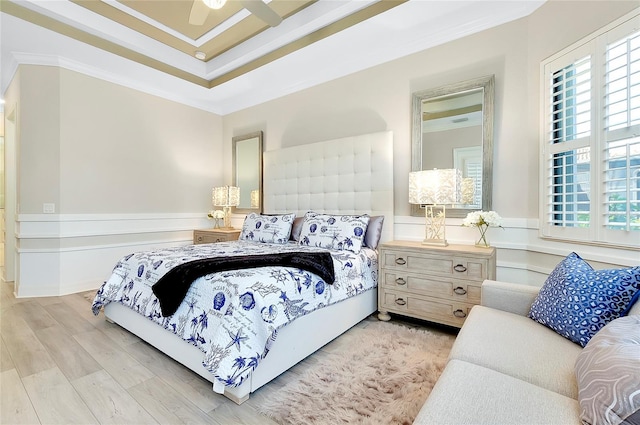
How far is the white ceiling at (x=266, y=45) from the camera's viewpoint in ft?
8.84

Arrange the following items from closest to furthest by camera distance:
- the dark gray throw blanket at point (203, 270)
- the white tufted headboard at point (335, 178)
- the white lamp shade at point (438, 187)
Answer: the dark gray throw blanket at point (203, 270) → the white lamp shade at point (438, 187) → the white tufted headboard at point (335, 178)

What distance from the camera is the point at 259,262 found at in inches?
81.5

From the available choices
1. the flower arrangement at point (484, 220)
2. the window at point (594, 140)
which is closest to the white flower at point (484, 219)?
the flower arrangement at point (484, 220)

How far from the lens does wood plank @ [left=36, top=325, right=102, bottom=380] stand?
6.33 feet

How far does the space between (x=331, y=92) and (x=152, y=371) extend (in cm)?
342

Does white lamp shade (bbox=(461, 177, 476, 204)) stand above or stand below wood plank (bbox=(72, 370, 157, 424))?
above

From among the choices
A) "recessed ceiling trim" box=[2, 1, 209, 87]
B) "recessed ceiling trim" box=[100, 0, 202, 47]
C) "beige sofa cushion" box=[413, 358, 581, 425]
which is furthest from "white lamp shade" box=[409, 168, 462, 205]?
"recessed ceiling trim" box=[2, 1, 209, 87]

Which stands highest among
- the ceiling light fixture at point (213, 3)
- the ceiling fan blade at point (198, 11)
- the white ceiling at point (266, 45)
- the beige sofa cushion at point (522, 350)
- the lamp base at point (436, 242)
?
the white ceiling at point (266, 45)

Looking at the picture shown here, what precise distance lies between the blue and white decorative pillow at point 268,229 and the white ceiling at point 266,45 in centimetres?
190

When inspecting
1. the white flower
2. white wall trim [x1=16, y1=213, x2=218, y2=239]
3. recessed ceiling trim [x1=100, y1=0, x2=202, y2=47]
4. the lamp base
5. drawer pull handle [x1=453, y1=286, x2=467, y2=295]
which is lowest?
drawer pull handle [x1=453, y1=286, x2=467, y2=295]

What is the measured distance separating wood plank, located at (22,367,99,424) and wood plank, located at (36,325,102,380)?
2.4 inches

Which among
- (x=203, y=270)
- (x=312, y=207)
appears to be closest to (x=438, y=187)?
(x=312, y=207)

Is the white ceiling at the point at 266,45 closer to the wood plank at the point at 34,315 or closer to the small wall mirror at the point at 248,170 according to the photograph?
the small wall mirror at the point at 248,170

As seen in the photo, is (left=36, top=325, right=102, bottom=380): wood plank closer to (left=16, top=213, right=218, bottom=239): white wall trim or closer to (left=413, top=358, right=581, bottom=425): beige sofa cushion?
(left=16, top=213, right=218, bottom=239): white wall trim
